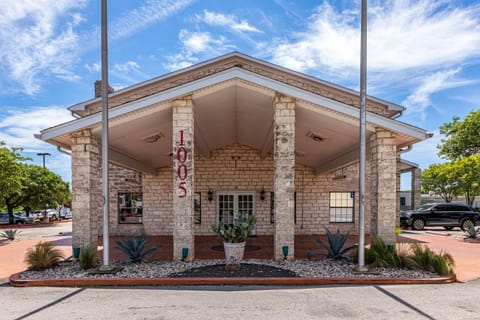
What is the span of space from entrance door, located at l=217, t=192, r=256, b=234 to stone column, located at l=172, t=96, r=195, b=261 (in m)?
6.76

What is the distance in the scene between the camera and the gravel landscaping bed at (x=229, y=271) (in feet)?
23.1

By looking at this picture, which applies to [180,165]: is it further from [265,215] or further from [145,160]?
[265,215]

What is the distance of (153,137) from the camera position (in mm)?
10633

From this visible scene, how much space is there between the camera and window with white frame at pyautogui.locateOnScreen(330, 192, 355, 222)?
15.6m

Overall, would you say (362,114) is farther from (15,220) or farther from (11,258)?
(15,220)

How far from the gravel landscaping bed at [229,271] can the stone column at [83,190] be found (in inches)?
30.4

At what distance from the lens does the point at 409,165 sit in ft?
60.6

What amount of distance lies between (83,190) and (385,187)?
8.36m

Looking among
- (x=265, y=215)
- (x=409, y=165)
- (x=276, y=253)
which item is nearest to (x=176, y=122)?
(x=276, y=253)

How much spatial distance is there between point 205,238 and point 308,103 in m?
8.25

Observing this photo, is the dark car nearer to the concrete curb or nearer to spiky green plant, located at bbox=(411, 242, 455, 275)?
spiky green plant, located at bbox=(411, 242, 455, 275)

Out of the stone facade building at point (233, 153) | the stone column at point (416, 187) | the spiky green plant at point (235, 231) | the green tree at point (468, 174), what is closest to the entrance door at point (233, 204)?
the stone facade building at point (233, 153)

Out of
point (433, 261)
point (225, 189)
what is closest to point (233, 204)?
point (225, 189)

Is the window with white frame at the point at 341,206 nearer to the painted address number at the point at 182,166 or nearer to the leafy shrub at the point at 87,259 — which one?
the painted address number at the point at 182,166
